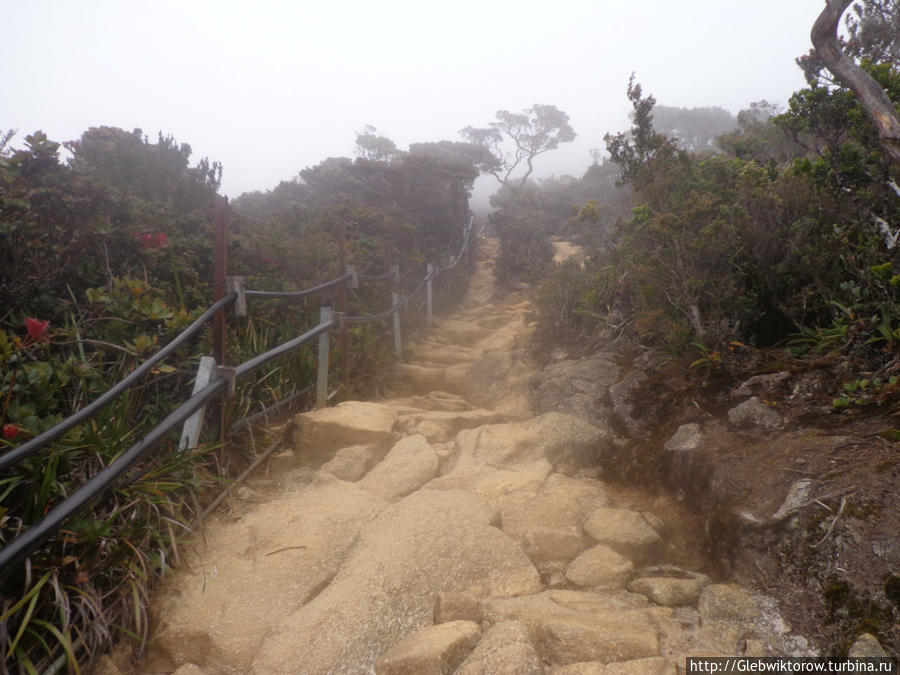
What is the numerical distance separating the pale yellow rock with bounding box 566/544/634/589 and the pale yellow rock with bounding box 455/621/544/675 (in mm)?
502

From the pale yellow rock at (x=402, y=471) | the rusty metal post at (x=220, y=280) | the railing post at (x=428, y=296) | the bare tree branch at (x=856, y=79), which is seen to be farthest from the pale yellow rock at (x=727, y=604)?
the railing post at (x=428, y=296)

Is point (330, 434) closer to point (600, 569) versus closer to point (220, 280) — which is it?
point (220, 280)

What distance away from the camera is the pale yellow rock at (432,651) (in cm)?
151

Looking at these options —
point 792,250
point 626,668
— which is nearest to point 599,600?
point 626,668

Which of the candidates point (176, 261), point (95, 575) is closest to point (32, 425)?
point (95, 575)

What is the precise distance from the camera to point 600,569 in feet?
6.70

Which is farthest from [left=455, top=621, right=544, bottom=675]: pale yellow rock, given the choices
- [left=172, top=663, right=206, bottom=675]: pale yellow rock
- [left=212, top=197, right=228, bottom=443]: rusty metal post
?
[left=212, top=197, right=228, bottom=443]: rusty metal post

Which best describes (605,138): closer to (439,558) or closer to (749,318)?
(749,318)

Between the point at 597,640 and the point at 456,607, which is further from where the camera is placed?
the point at 456,607

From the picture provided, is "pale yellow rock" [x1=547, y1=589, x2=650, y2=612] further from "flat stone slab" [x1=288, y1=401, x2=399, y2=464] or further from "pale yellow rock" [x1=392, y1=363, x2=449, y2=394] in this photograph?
"pale yellow rock" [x1=392, y1=363, x2=449, y2=394]

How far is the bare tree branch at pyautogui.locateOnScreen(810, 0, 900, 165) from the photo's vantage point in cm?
300

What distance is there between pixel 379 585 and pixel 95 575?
1061mm

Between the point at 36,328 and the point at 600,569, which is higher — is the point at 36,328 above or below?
above

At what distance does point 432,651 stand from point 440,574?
49 cm
